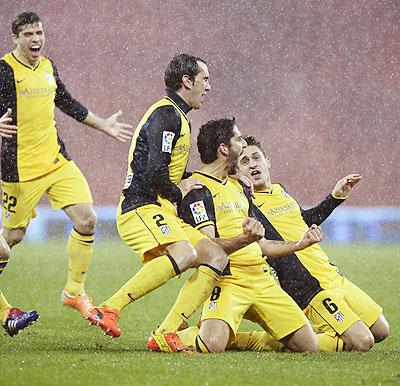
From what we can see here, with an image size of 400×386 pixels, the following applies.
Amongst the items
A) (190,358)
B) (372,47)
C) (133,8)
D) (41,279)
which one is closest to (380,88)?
(372,47)

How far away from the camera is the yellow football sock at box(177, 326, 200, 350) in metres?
5.94

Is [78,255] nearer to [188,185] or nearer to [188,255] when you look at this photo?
[188,185]

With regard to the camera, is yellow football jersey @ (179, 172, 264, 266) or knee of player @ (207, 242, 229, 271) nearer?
knee of player @ (207, 242, 229, 271)

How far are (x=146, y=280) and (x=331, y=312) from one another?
1239mm

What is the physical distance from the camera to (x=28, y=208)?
748cm

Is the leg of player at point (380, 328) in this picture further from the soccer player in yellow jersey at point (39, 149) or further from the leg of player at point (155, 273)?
the soccer player in yellow jersey at point (39, 149)

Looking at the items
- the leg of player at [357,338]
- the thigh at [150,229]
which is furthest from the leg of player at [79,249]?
the leg of player at [357,338]

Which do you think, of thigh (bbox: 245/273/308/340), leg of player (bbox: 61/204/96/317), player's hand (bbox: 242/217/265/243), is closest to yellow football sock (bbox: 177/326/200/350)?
thigh (bbox: 245/273/308/340)

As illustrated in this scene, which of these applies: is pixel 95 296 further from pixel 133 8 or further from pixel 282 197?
pixel 133 8

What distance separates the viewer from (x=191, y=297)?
598 cm

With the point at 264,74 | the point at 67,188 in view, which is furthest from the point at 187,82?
the point at 264,74

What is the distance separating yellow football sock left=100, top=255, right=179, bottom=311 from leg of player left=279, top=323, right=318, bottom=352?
0.80m

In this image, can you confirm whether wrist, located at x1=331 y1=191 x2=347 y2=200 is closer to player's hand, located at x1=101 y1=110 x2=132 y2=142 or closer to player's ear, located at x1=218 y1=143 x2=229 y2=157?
player's ear, located at x1=218 y1=143 x2=229 y2=157

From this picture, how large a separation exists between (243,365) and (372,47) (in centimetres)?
2061
